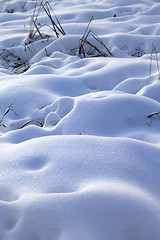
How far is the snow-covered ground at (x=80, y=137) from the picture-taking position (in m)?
0.83

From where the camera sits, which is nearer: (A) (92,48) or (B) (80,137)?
(B) (80,137)

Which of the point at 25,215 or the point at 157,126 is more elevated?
the point at 25,215

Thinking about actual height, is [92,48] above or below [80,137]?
below

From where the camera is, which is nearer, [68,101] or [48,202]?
[48,202]

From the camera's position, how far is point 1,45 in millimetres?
2693

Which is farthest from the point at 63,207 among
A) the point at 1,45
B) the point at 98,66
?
the point at 1,45

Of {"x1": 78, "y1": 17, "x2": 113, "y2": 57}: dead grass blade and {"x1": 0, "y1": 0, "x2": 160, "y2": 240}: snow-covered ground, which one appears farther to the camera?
{"x1": 78, "y1": 17, "x2": 113, "y2": 57}: dead grass blade

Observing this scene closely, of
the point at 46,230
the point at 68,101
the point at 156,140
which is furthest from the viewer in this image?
the point at 68,101

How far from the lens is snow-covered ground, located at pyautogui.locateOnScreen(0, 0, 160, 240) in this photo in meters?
0.83

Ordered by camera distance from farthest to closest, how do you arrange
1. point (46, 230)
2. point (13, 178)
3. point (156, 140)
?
point (156, 140), point (13, 178), point (46, 230)

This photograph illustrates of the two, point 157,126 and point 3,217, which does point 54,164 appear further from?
point 157,126

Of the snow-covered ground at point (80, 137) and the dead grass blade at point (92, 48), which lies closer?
the snow-covered ground at point (80, 137)

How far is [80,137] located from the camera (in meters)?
1.18

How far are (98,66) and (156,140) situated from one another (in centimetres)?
93
